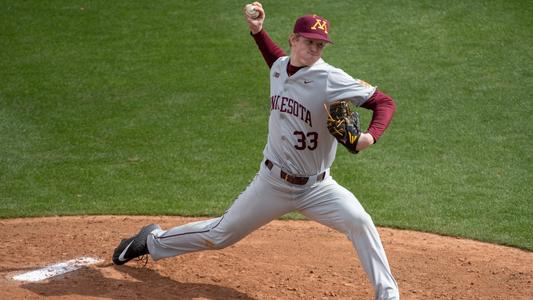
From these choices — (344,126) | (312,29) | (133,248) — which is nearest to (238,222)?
(133,248)

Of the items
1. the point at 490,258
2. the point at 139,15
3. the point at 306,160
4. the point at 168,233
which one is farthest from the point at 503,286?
the point at 139,15

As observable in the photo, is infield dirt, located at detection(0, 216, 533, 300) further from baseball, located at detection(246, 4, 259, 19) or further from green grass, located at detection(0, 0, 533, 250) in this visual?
baseball, located at detection(246, 4, 259, 19)

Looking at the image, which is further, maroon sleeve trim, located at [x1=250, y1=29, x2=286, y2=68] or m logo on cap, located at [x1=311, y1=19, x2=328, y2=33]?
maroon sleeve trim, located at [x1=250, y1=29, x2=286, y2=68]

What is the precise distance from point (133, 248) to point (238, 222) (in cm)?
95

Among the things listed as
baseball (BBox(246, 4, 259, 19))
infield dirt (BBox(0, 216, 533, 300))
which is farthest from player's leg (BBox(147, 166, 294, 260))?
baseball (BBox(246, 4, 259, 19))

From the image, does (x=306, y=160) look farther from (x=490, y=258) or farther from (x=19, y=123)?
(x=19, y=123)

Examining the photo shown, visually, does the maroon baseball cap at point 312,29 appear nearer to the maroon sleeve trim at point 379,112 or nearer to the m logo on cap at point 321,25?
the m logo on cap at point 321,25

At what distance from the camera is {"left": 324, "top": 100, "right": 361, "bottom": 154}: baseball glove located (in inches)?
205

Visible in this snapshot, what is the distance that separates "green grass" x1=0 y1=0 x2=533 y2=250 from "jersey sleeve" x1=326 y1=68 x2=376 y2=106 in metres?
2.54

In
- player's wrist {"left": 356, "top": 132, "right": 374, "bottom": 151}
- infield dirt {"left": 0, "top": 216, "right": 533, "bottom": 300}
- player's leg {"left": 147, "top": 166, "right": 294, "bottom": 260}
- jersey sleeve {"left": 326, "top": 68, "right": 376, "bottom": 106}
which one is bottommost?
infield dirt {"left": 0, "top": 216, "right": 533, "bottom": 300}

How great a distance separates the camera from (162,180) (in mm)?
8711

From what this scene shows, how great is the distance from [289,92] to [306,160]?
0.45m

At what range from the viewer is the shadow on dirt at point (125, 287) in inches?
233

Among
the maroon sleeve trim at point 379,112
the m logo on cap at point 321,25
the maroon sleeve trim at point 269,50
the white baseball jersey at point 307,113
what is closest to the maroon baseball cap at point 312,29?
the m logo on cap at point 321,25
